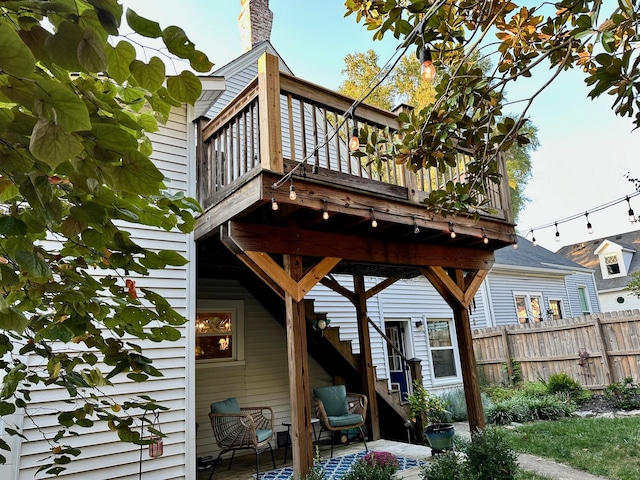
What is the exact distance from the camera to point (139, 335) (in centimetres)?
111

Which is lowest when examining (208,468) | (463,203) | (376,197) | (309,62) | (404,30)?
(208,468)

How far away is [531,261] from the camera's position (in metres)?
14.3

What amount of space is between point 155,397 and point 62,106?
404cm

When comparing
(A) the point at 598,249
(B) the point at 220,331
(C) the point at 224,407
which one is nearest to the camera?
(C) the point at 224,407

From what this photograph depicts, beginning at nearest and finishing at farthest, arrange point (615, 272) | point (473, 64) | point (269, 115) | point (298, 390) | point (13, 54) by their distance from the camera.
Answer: point (13, 54) < point (473, 64) < point (269, 115) < point (298, 390) < point (615, 272)

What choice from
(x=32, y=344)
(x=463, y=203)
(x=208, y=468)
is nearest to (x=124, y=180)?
(x=32, y=344)

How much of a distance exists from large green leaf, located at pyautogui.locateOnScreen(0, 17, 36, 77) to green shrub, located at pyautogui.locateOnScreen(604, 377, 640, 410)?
983 cm

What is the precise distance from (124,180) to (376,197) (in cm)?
390

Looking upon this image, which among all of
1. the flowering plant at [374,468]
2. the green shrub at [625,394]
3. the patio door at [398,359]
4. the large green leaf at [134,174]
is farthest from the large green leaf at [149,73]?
the green shrub at [625,394]

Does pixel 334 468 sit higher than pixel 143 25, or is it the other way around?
pixel 143 25

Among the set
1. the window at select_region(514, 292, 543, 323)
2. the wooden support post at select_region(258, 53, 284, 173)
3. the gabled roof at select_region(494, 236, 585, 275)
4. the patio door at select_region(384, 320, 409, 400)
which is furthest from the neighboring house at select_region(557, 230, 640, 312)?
the wooden support post at select_region(258, 53, 284, 173)

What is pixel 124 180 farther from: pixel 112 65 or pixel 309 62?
pixel 309 62

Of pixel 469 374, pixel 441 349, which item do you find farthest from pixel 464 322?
pixel 441 349

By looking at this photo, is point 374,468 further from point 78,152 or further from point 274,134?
point 78,152
